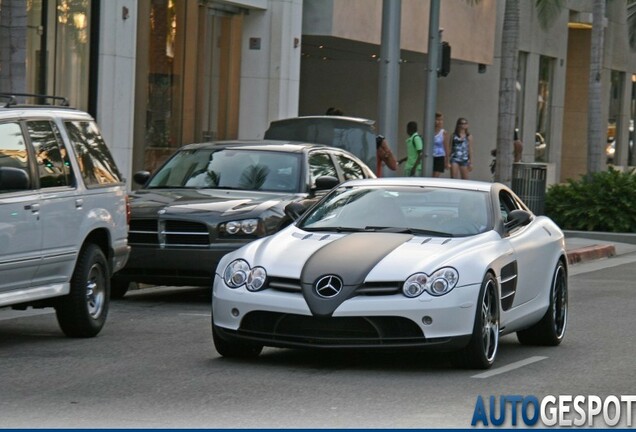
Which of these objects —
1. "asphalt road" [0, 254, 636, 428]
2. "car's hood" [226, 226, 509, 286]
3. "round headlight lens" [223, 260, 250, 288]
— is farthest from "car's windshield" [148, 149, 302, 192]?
"round headlight lens" [223, 260, 250, 288]

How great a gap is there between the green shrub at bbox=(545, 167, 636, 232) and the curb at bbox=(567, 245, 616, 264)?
2.77 m

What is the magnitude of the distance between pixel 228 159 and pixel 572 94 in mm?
38808

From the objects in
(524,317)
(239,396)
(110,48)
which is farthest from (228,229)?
(110,48)

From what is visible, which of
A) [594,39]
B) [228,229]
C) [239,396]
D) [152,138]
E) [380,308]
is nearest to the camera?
[239,396]

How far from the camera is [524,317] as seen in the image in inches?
447

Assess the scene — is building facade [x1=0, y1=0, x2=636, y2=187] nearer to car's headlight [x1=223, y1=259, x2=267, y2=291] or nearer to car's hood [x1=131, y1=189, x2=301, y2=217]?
car's hood [x1=131, y1=189, x2=301, y2=217]

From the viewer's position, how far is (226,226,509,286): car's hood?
10086 millimetres

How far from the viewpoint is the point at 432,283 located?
10.0 metres

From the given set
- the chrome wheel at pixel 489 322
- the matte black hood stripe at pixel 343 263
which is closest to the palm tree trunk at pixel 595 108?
the chrome wheel at pixel 489 322

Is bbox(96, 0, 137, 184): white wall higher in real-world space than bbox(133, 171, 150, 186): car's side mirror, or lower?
higher

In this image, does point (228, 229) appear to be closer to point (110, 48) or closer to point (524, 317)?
point (524, 317)

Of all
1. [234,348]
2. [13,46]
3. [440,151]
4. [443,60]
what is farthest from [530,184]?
[234,348]

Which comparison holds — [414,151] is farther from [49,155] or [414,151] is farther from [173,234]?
[49,155]

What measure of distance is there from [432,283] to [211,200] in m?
5.63
